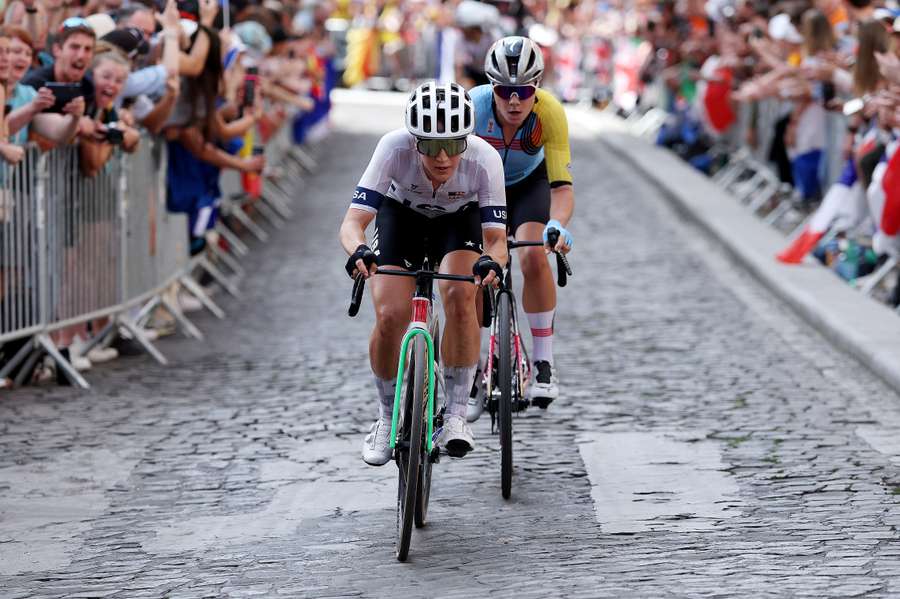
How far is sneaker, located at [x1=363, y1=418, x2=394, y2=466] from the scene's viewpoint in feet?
24.1

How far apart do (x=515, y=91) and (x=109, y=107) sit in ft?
12.2

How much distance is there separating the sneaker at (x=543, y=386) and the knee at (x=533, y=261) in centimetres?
45

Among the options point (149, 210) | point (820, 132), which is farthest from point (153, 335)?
point (820, 132)

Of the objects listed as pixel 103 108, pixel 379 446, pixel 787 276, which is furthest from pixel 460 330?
pixel 787 276

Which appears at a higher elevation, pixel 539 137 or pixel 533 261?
pixel 539 137

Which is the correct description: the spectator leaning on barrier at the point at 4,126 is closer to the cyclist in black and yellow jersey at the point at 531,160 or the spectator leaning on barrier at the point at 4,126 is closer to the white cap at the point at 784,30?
the cyclist in black and yellow jersey at the point at 531,160

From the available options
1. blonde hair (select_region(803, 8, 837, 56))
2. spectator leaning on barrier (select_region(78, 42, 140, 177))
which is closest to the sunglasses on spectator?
spectator leaning on barrier (select_region(78, 42, 140, 177))

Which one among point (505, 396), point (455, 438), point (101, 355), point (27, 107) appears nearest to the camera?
point (455, 438)

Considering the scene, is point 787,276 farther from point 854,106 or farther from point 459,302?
point 459,302

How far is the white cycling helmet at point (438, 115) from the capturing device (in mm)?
7098

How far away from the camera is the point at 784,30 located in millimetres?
18312

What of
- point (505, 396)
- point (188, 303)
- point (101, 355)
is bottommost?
point (188, 303)

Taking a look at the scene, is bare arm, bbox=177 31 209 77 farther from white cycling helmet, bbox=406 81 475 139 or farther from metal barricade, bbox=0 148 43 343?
white cycling helmet, bbox=406 81 475 139

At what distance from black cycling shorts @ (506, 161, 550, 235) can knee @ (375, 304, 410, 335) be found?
181 cm
